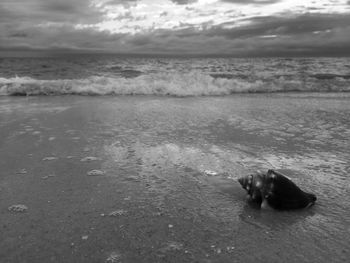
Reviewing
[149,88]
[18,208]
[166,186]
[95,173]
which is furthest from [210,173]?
[149,88]

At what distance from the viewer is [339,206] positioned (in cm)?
386

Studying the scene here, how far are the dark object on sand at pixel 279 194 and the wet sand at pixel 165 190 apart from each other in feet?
0.34

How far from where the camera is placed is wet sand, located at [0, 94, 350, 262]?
3061 millimetres

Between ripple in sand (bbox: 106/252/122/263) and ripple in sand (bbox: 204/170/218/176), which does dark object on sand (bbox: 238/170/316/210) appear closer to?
ripple in sand (bbox: 204/170/218/176)

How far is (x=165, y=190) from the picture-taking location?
4.32 m

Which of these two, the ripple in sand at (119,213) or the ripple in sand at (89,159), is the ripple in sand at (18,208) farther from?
the ripple in sand at (89,159)

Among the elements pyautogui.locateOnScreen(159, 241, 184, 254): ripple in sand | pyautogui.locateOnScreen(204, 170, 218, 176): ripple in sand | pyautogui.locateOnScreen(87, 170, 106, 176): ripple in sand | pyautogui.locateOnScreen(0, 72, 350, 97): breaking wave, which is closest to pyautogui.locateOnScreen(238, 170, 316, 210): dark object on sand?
pyautogui.locateOnScreen(204, 170, 218, 176): ripple in sand

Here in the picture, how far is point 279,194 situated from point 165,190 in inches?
53.4

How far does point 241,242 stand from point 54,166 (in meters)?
Answer: 3.23

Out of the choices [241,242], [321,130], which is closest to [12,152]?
[241,242]

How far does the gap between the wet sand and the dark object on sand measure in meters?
0.10

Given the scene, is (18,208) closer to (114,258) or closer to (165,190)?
(114,258)

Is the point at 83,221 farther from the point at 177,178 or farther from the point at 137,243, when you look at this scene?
the point at 177,178

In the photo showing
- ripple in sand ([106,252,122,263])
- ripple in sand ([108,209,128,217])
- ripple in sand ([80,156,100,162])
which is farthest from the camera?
ripple in sand ([80,156,100,162])
